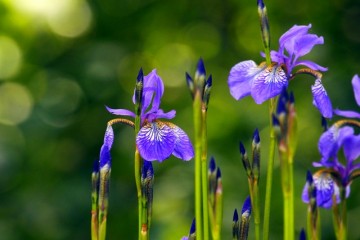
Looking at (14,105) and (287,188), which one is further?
(14,105)

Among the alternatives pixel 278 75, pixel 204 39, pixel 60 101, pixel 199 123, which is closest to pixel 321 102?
pixel 278 75

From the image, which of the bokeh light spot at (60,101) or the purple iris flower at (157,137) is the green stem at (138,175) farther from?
the bokeh light spot at (60,101)

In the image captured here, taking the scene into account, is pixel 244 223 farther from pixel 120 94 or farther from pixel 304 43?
pixel 120 94

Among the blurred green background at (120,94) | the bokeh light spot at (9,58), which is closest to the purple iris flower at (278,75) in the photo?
the blurred green background at (120,94)

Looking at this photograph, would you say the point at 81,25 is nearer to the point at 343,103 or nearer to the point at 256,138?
the point at 343,103

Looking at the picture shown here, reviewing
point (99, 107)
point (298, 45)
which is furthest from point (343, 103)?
point (298, 45)
